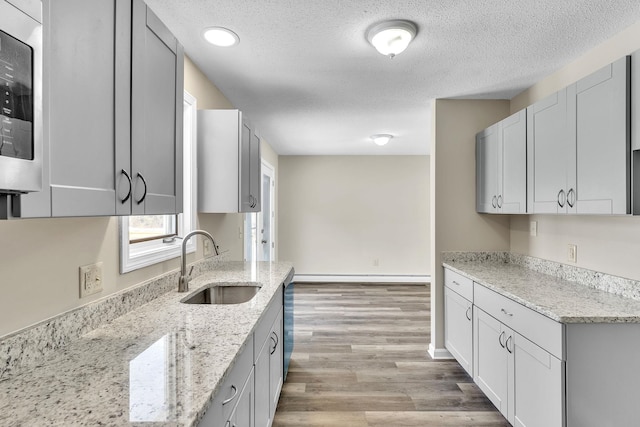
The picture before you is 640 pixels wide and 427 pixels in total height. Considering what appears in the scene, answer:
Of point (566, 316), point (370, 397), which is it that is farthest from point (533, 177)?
point (370, 397)

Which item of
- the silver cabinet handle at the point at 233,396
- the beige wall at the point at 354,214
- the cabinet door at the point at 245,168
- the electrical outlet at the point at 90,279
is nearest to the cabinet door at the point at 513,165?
the cabinet door at the point at 245,168

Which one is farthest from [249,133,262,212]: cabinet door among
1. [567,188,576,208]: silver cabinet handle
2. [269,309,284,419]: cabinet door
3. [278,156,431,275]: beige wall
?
[278,156,431,275]: beige wall

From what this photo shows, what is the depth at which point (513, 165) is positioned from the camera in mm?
2572

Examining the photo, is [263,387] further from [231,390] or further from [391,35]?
[391,35]

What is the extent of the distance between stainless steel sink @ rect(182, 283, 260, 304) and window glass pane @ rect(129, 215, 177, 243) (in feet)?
1.56

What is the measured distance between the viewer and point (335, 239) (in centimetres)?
634

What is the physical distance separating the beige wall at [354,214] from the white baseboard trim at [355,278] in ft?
0.24

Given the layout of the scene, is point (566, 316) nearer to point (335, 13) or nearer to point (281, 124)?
point (335, 13)

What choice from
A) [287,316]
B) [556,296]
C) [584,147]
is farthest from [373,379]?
[584,147]

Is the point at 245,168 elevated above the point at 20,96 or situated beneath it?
elevated above

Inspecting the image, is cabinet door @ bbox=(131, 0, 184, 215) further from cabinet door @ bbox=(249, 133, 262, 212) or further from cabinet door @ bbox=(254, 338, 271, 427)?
cabinet door @ bbox=(249, 133, 262, 212)

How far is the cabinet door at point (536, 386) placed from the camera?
5.32 ft

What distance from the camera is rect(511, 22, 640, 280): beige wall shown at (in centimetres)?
193

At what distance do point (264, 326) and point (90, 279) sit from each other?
0.81 meters
